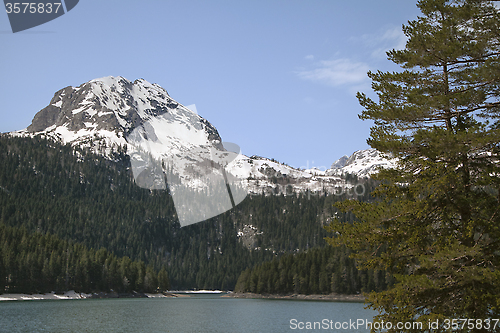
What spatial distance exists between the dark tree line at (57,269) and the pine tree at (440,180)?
392 ft

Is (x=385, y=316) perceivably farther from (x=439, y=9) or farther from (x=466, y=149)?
(x=439, y=9)

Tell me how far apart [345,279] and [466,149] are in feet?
401

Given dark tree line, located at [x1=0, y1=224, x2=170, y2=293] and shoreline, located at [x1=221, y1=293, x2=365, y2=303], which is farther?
shoreline, located at [x1=221, y1=293, x2=365, y2=303]

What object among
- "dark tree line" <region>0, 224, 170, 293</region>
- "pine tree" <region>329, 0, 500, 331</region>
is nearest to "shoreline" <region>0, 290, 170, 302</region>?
"dark tree line" <region>0, 224, 170, 293</region>

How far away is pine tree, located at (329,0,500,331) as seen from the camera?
15602 mm

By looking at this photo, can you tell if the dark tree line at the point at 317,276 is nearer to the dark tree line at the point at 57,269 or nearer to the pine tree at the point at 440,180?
the dark tree line at the point at 57,269

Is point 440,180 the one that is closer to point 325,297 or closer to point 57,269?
point 325,297

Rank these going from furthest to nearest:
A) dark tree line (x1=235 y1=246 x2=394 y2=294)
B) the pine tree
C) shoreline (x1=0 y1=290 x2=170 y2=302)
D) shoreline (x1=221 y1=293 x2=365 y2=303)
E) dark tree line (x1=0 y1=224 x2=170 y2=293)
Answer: dark tree line (x1=235 y1=246 x2=394 y2=294) < shoreline (x1=221 y1=293 x2=365 y2=303) < dark tree line (x1=0 y1=224 x2=170 y2=293) < shoreline (x1=0 y1=290 x2=170 y2=302) < the pine tree

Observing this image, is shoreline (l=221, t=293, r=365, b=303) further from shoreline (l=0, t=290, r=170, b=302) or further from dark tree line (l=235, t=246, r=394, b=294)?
shoreline (l=0, t=290, r=170, b=302)

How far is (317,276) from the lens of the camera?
452ft

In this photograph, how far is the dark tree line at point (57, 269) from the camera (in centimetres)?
11556

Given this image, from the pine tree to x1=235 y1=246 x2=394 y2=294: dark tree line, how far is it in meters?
112

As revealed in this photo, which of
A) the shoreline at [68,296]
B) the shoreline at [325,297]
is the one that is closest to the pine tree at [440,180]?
the shoreline at [325,297]

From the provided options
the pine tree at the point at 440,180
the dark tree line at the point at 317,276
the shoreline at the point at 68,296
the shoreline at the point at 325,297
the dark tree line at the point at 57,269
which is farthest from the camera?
the dark tree line at the point at 317,276
